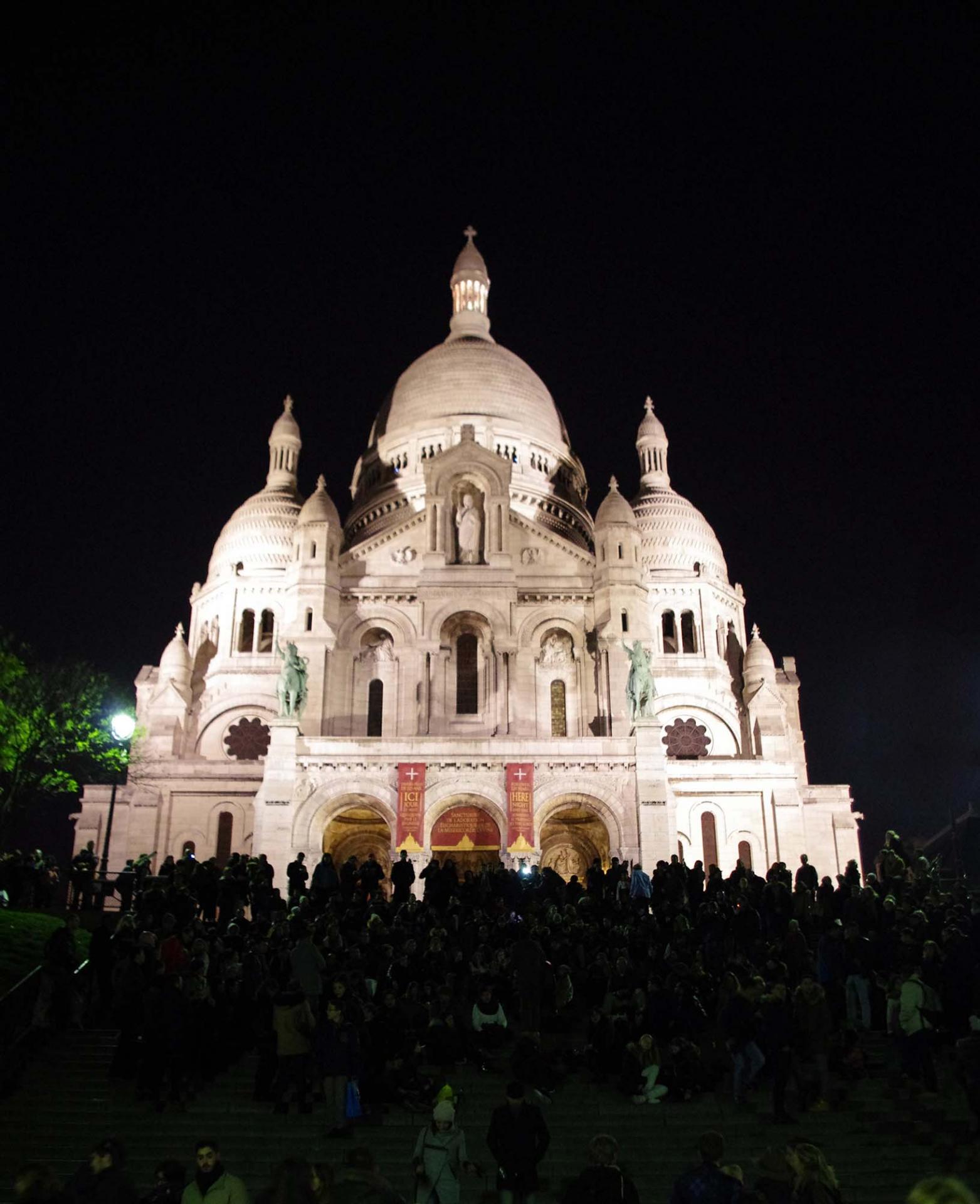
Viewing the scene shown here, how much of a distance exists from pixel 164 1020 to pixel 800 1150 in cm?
1013

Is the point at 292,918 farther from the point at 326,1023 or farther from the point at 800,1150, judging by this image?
the point at 800,1150

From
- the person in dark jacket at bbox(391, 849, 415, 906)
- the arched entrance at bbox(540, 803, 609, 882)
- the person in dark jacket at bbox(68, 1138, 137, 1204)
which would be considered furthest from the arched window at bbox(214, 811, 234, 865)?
the person in dark jacket at bbox(68, 1138, 137, 1204)

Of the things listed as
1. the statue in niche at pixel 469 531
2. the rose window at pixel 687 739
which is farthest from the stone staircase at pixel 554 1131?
the rose window at pixel 687 739

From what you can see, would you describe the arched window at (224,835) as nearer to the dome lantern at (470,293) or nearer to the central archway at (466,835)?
the central archway at (466,835)

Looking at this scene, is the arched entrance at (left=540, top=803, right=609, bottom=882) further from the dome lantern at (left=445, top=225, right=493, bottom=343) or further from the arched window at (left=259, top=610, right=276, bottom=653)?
the dome lantern at (left=445, top=225, right=493, bottom=343)

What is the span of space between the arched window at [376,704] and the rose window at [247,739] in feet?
32.6

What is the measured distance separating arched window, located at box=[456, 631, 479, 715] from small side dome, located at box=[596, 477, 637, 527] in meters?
6.95

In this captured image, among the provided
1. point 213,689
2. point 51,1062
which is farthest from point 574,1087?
point 213,689

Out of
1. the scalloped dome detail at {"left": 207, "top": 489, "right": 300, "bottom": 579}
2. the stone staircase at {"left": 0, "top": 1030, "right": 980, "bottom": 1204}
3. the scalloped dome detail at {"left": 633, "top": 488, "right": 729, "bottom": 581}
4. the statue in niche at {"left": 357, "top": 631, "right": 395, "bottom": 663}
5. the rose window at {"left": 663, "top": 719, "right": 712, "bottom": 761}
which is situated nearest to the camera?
the stone staircase at {"left": 0, "top": 1030, "right": 980, "bottom": 1204}

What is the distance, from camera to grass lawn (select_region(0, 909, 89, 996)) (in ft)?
76.7

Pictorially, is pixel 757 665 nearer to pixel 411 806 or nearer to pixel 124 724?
pixel 411 806

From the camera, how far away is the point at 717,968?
2339 centimetres

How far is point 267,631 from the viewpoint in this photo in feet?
204

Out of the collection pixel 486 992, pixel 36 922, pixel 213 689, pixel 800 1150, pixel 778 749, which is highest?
pixel 213 689
